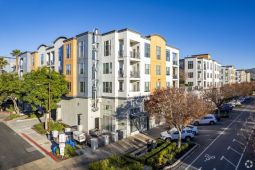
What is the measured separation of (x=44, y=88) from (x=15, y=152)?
1023 cm

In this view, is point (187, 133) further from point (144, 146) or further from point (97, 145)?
point (97, 145)

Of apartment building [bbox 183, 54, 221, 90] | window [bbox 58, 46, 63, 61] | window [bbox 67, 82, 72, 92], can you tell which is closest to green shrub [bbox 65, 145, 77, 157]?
window [bbox 67, 82, 72, 92]

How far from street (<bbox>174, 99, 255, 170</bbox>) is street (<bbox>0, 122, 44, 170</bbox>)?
593 inches

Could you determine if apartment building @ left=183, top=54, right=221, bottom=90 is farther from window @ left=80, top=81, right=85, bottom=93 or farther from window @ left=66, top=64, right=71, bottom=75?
window @ left=66, top=64, right=71, bottom=75

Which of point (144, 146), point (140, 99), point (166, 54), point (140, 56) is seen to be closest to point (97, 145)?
point (144, 146)

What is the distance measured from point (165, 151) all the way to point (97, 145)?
811cm

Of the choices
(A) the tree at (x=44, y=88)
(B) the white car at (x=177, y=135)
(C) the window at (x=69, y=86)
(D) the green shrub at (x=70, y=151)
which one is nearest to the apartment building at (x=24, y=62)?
(A) the tree at (x=44, y=88)

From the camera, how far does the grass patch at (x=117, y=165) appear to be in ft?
55.3

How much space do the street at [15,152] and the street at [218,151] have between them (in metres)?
15.1

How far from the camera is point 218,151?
22.7 m

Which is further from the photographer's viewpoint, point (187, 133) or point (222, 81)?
point (222, 81)

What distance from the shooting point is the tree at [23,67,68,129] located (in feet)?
98.3

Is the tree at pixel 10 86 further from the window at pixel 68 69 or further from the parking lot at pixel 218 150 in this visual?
the parking lot at pixel 218 150

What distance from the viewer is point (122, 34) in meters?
29.0
